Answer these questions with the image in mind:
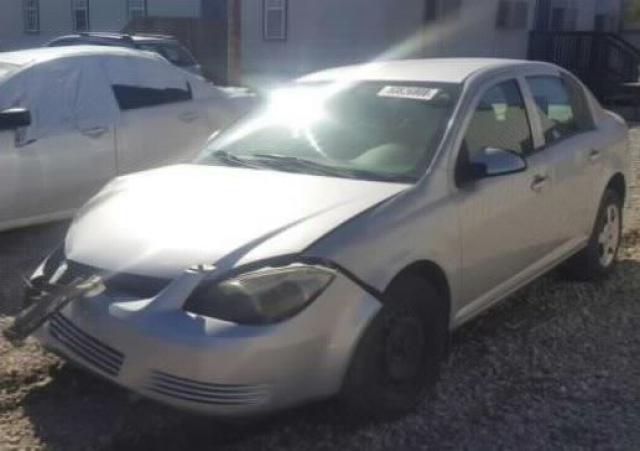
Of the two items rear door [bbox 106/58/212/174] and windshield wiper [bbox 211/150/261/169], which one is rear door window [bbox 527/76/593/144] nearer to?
windshield wiper [bbox 211/150/261/169]

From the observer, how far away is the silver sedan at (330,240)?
3221mm

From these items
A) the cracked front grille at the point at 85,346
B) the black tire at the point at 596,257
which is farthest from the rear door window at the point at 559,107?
the cracked front grille at the point at 85,346

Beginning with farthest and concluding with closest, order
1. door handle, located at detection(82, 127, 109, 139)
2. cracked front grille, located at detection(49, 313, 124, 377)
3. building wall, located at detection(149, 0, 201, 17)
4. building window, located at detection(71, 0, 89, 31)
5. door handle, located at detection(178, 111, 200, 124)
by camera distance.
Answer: building window, located at detection(71, 0, 89, 31)
building wall, located at detection(149, 0, 201, 17)
door handle, located at detection(178, 111, 200, 124)
door handle, located at detection(82, 127, 109, 139)
cracked front grille, located at detection(49, 313, 124, 377)

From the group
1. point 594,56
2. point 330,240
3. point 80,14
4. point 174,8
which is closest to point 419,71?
point 330,240

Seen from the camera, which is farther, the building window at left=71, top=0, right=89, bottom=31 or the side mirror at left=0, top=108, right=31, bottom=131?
the building window at left=71, top=0, right=89, bottom=31

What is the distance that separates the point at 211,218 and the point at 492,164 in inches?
55.2

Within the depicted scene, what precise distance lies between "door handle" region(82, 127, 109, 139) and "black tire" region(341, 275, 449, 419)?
12.0 feet

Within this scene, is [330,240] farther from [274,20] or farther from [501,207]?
[274,20]

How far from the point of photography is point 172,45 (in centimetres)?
1523

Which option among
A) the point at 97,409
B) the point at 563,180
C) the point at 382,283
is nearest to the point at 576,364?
the point at 563,180

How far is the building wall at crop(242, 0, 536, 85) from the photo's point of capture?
19.5m

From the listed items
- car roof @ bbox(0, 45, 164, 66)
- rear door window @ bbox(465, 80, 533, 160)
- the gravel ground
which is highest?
car roof @ bbox(0, 45, 164, 66)

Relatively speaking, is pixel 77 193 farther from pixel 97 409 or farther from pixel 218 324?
pixel 218 324

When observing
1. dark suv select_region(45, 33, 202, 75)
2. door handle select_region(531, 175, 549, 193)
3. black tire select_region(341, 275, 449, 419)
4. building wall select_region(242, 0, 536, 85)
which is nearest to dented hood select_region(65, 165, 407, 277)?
black tire select_region(341, 275, 449, 419)
